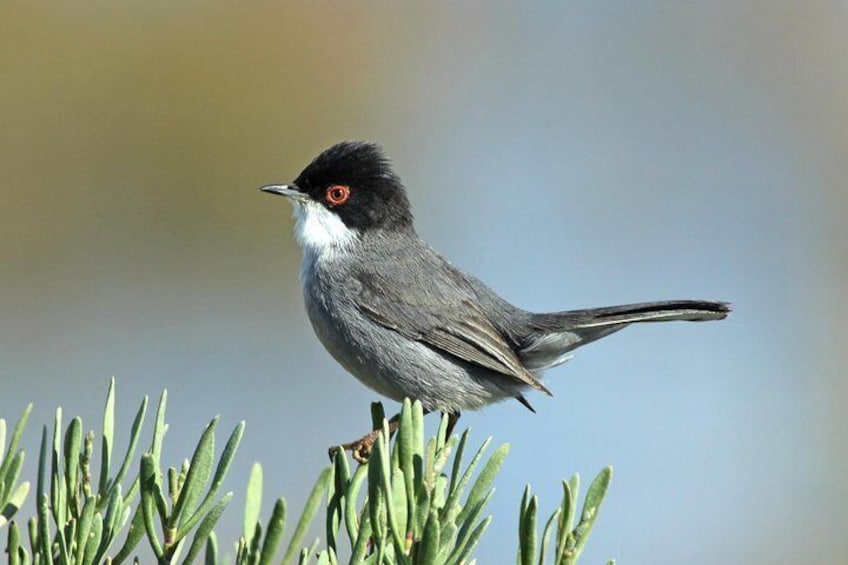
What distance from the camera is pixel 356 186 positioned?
4.32 meters

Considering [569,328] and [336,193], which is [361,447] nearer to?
[569,328]

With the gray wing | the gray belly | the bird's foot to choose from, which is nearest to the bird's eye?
the gray wing

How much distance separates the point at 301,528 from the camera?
3.22ft

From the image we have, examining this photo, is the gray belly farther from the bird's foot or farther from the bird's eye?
the bird's foot

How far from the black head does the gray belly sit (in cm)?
50

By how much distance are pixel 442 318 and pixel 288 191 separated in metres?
0.79

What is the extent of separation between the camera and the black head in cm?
425

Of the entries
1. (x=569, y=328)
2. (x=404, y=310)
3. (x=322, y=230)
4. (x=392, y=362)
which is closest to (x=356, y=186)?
(x=322, y=230)

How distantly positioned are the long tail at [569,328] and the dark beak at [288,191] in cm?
102

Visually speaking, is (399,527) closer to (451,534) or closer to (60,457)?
(451,534)

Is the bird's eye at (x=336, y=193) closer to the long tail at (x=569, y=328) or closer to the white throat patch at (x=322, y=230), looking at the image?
the white throat patch at (x=322, y=230)

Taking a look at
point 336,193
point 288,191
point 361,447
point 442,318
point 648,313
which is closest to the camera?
point 361,447

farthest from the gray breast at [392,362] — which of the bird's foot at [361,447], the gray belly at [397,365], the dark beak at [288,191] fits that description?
the bird's foot at [361,447]

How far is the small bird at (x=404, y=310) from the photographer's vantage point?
3752 mm
